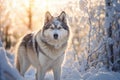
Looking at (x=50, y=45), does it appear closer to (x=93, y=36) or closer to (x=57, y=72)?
(x=57, y=72)

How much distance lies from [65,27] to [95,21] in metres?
3.31

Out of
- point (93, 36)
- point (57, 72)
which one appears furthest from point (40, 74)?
point (93, 36)

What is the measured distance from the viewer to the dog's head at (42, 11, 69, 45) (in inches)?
310

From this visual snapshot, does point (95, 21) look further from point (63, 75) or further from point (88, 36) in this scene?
point (63, 75)

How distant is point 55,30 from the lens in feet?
25.9

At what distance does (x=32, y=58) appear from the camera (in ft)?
27.7

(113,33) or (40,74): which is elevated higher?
(113,33)

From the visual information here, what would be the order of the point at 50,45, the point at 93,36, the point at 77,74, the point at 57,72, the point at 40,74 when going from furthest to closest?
the point at 93,36
the point at 77,74
the point at 57,72
the point at 50,45
the point at 40,74

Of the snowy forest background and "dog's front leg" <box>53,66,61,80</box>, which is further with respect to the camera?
the snowy forest background

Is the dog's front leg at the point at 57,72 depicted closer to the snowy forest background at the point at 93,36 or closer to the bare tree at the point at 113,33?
the snowy forest background at the point at 93,36

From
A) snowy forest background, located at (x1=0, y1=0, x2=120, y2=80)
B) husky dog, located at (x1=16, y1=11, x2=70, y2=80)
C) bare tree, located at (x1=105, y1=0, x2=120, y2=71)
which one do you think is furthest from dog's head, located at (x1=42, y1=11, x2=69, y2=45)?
bare tree, located at (x1=105, y1=0, x2=120, y2=71)

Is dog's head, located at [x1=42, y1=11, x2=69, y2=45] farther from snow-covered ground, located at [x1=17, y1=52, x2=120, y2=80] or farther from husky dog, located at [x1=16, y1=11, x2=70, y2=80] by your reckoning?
snow-covered ground, located at [x1=17, y1=52, x2=120, y2=80]

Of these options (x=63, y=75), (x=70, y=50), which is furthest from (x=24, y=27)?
(x=63, y=75)

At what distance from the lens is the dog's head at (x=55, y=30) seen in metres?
7.88
